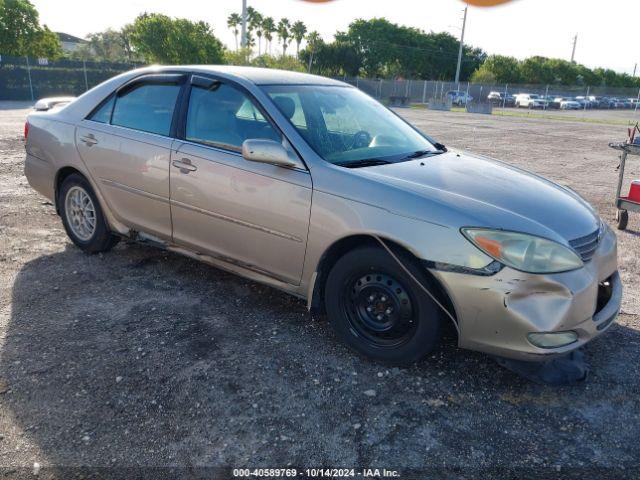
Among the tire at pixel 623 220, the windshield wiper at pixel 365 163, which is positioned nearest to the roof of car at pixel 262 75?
the windshield wiper at pixel 365 163

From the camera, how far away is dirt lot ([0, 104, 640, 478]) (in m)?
2.49

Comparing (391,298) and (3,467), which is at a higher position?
(391,298)

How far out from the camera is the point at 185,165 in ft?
12.5

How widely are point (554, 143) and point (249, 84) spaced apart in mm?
15170

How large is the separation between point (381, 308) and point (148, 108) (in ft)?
8.19

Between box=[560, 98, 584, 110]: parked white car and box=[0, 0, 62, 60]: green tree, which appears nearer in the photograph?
box=[0, 0, 62, 60]: green tree

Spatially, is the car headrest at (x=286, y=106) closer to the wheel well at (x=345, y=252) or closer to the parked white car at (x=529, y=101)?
the wheel well at (x=345, y=252)

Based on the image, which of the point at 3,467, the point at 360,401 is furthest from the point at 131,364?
the point at 360,401

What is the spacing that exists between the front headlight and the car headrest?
1477 mm

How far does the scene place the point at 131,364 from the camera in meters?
3.14

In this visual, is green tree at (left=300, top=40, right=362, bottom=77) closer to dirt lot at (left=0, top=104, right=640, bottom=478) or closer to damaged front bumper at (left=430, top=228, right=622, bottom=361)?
dirt lot at (left=0, top=104, right=640, bottom=478)

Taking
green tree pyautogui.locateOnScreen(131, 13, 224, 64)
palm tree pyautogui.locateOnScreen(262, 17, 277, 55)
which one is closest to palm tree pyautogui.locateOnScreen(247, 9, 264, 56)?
palm tree pyautogui.locateOnScreen(262, 17, 277, 55)

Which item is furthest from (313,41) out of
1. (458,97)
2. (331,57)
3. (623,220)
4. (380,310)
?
A: (380,310)

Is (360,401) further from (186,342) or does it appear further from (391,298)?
(186,342)
